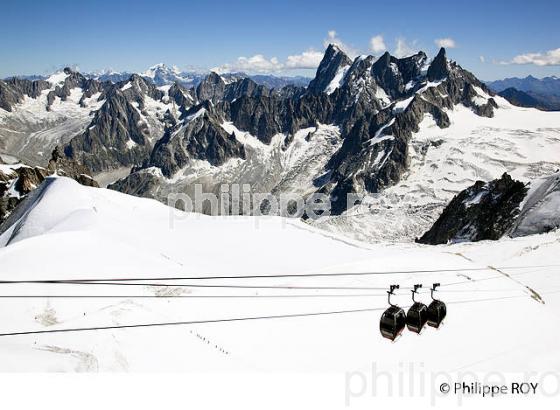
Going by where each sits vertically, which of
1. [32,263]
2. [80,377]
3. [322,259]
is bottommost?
[322,259]

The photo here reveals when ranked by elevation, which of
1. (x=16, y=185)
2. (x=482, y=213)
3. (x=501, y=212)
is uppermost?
(x=16, y=185)

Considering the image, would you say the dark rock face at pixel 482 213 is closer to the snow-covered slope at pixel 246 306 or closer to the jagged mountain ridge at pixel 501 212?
the jagged mountain ridge at pixel 501 212

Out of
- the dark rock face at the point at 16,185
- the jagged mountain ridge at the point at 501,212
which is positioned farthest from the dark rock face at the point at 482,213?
the dark rock face at the point at 16,185

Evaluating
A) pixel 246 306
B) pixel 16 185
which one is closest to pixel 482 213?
pixel 246 306

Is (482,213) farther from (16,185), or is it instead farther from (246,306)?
(16,185)

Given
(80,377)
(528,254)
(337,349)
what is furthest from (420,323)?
(528,254)

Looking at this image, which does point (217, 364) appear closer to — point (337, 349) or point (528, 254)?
point (337, 349)
